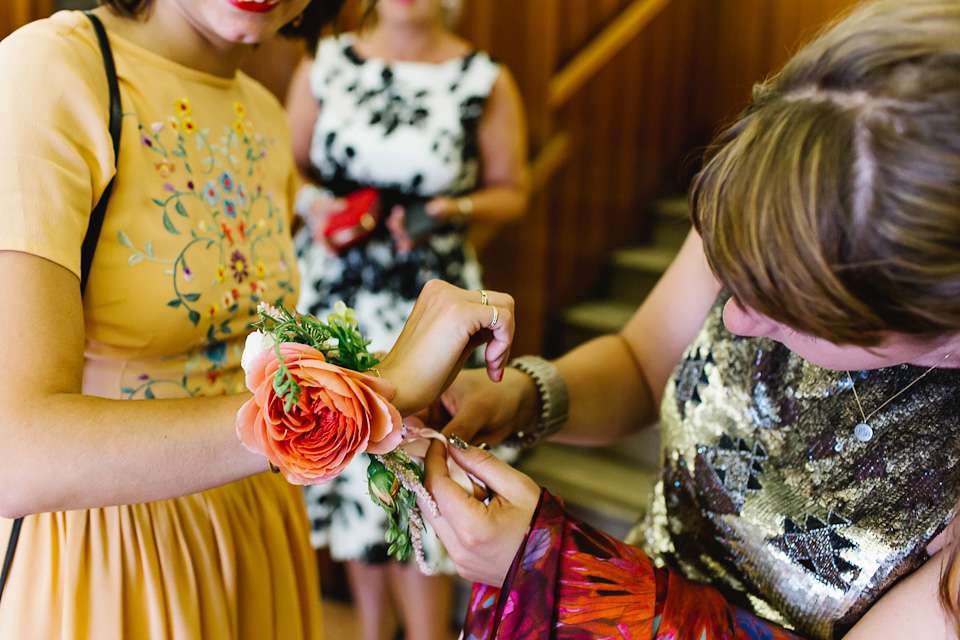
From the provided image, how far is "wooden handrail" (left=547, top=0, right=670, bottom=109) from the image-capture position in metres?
3.63

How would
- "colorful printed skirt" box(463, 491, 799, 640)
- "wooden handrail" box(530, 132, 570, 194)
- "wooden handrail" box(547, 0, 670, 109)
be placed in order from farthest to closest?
"wooden handrail" box(547, 0, 670, 109), "wooden handrail" box(530, 132, 570, 194), "colorful printed skirt" box(463, 491, 799, 640)

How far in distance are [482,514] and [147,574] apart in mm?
458

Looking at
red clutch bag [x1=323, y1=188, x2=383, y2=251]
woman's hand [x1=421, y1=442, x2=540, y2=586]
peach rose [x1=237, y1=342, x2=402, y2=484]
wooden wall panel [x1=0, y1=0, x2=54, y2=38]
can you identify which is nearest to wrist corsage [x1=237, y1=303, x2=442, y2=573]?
peach rose [x1=237, y1=342, x2=402, y2=484]

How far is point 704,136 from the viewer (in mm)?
5168

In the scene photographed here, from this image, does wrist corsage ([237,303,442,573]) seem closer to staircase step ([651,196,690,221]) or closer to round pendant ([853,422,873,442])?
round pendant ([853,422,873,442])

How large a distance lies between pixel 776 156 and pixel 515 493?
523 millimetres

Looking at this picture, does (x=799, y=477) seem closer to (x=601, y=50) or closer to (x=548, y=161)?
(x=548, y=161)

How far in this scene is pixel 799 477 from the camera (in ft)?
3.47

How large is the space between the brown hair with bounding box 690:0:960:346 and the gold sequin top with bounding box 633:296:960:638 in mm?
272

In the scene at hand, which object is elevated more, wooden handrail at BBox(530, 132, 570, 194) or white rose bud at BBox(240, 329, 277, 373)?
white rose bud at BBox(240, 329, 277, 373)

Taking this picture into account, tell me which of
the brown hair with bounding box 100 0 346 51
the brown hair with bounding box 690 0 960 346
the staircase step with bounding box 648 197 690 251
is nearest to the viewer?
the brown hair with bounding box 690 0 960 346

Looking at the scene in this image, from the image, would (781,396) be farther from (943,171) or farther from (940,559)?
(943,171)

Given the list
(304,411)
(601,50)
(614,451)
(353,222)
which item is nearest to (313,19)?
(304,411)

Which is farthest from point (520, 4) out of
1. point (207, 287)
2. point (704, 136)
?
point (207, 287)
